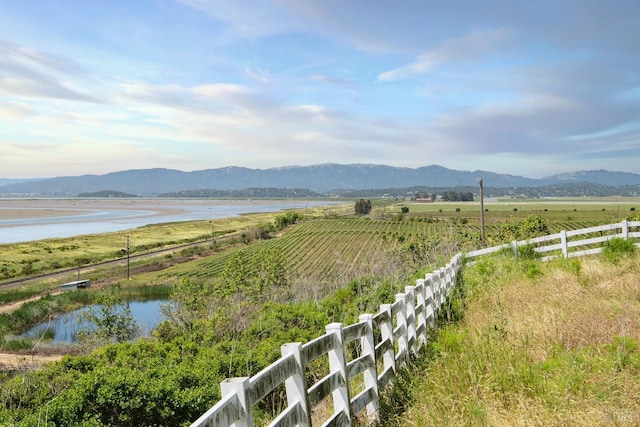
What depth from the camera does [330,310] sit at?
14.2 meters

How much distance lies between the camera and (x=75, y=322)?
58906mm

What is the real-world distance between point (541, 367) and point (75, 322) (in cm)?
6243

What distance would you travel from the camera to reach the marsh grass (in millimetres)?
4426

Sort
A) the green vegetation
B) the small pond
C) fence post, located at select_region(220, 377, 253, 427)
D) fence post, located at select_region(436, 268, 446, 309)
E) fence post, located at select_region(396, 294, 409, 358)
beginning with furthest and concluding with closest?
the small pond
fence post, located at select_region(436, 268, 446, 309)
fence post, located at select_region(396, 294, 409, 358)
the green vegetation
fence post, located at select_region(220, 377, 253, 427)

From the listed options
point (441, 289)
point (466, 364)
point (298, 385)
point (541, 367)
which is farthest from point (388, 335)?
point (441, 289)

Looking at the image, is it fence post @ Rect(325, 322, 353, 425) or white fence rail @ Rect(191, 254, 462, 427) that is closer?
white fence rail @ Rect(191, 254, 462, 427)

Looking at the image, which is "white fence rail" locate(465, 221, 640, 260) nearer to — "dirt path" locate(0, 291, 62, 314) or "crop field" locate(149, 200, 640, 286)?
"crop field" locate(149, 200, 640, 286)

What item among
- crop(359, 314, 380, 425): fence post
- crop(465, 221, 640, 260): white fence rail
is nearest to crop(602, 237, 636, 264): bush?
crop(465, 221, 640, 260): white fence rail

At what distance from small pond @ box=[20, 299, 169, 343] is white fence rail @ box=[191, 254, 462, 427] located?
43.0 metres

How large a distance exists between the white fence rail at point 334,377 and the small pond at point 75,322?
4300 cm

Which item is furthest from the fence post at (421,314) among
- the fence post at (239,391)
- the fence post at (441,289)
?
the fence post at (239,391)

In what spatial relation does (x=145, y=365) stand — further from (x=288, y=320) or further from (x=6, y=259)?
(x=6, y=259)

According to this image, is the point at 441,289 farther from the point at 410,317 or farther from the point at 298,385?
the point at 298,385

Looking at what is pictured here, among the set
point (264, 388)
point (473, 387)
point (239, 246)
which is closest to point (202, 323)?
point (473, 387)
